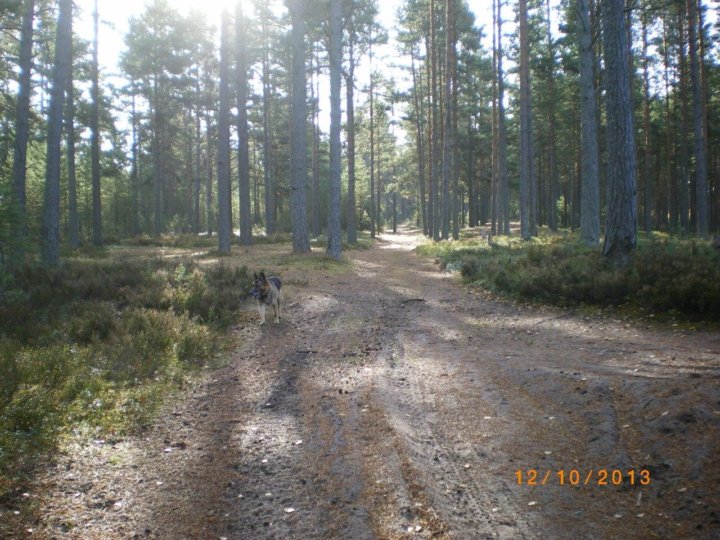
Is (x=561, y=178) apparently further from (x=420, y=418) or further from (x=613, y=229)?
(x=420, y=418)

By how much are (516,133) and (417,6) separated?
1590 centimetres

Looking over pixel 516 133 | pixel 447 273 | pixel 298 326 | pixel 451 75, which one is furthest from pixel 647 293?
pixel 516 133

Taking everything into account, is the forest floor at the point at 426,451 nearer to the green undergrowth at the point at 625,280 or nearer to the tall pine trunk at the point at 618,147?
the green undergrowth at the point at 625,280

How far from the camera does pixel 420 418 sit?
17.2ft

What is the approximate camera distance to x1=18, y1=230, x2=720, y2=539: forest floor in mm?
3463

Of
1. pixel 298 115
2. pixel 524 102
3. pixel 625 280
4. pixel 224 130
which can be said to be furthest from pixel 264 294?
pixel 524 102

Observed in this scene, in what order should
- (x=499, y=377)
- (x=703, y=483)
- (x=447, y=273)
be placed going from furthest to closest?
(x=447, y=273) < (x=499, y=377) < (x=703, y=483)

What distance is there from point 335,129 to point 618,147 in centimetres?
1218

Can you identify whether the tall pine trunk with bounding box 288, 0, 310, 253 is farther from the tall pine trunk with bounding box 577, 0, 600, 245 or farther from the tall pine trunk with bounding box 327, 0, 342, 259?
the tall pine trunk with bounding box 577, 0, 600, 245
